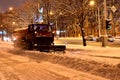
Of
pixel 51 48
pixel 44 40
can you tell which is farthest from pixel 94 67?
pixel 44 40

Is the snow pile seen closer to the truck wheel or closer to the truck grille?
the truck grille

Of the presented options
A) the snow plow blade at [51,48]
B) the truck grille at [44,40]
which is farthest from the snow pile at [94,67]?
the truck grille at [44,40]

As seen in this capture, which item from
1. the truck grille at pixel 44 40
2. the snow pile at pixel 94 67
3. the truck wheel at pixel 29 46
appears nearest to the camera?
the snow pile at pixel 94 67

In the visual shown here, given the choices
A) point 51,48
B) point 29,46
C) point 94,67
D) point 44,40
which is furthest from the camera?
point 29,46

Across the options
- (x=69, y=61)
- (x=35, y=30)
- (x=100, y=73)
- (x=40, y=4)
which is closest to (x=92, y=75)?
(x=100, y=73)

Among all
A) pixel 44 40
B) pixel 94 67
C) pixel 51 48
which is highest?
pixel 44 40

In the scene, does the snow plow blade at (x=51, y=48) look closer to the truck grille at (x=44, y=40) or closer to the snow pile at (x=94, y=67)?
the truck grille at (x=44, y=40)

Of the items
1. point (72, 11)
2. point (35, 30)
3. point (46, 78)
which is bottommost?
point (46, 78)

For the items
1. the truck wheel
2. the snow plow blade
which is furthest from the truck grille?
the truck wheel

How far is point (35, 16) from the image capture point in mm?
54219

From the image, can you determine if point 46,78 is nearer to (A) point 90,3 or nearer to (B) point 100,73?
(B) point 100,73

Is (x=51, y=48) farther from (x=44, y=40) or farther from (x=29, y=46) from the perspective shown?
(x=29, y=46)

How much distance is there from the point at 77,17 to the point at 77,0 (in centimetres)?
222

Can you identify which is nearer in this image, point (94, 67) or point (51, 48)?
point (94, 67)
